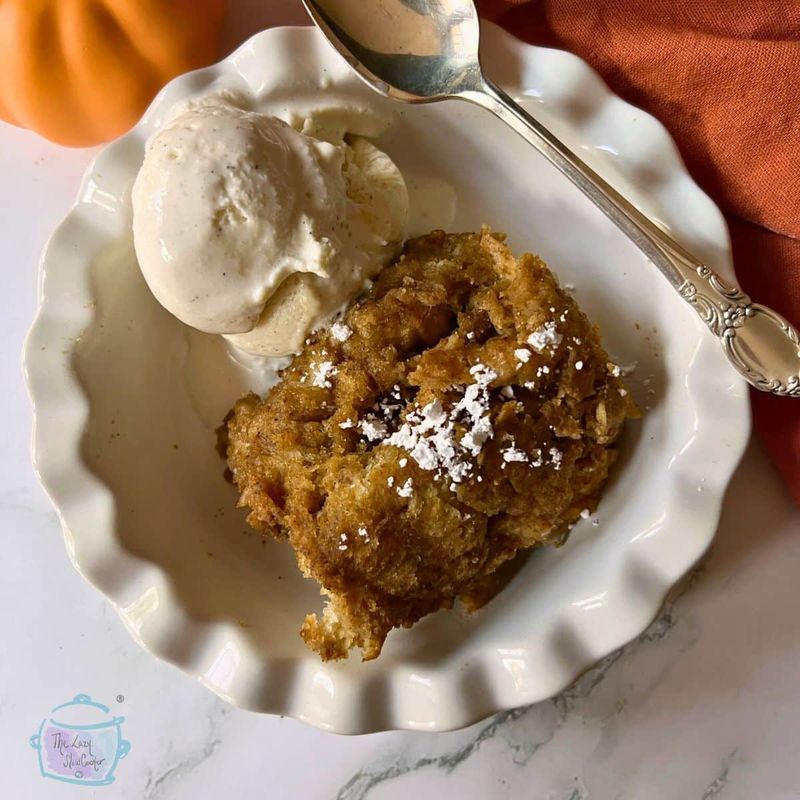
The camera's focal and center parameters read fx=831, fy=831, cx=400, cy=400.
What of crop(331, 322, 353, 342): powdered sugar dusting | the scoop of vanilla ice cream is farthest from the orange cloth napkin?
crop(331, 322, 353, 342): powdered sugar dusting

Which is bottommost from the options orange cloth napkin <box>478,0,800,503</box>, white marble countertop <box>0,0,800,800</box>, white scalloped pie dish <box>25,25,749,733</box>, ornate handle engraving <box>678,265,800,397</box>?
white marble countertop <box>0,0,800,800</box>

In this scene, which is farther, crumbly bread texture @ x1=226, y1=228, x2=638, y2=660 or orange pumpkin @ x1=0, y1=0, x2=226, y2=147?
orange pumpkin @ x1=0, y1=0, x2=226, y2=147

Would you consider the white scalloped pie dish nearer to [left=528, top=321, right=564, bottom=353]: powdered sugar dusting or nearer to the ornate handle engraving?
the ornate handle engraving

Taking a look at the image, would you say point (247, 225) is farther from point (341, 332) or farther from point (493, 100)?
point (493, 100)

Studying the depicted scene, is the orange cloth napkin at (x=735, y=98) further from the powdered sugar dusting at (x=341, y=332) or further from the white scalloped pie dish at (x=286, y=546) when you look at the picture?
the powdered sugar dusting at (x=341, y=332)

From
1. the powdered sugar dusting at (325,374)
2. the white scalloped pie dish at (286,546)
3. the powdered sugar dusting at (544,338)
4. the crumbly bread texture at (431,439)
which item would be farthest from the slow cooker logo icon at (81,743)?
the powdered sugar dusting at (544,338)

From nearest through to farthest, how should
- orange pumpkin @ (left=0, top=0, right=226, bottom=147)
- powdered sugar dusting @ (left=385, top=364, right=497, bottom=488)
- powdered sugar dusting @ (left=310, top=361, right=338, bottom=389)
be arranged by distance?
1. powdered sugar dusting @ (left=385, top=364, right=497, bottom=488)
2. powdered sugar dusting @ (left=310, top=361, right=338, bottom=389)
3. orange pumpkin @ (left=0, top=0, right=226, bottom=147)

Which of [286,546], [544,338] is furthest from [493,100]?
[286,546]

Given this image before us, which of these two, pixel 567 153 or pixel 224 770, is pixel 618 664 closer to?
pixel 224 770
